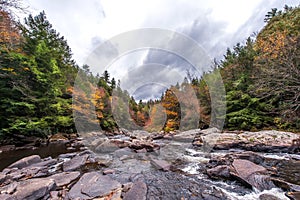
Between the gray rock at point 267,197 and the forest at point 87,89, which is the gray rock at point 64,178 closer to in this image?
the gray rock at point 267,197

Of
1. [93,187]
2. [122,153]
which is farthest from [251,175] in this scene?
[122,153]

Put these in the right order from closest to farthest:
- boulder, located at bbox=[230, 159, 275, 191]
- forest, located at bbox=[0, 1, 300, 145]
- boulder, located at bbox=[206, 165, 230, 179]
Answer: boulder, located at bbox=[230, 159, 275, 191], boulder, located at bbox=[206, 165, 230, 179], forest, located at bbox=[0, 1, 300, 145]

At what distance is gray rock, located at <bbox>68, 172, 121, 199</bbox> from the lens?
3.38 m

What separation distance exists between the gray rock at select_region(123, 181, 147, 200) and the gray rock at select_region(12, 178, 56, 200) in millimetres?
1984

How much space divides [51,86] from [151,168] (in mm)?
12562

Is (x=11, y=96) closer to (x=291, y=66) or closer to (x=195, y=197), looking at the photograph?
(x=195, y=197)

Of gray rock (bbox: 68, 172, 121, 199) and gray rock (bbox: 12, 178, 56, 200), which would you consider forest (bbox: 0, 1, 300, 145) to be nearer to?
gray rock (bbox: 12, 178, 56, 200)

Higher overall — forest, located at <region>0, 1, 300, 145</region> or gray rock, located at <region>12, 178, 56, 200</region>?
forest, located at <region>0, 1, 300, 145</region>

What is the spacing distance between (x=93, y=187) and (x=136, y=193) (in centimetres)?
120

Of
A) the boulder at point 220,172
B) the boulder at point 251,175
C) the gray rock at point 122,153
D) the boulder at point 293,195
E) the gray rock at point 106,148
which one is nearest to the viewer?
the boulder at point 293,195

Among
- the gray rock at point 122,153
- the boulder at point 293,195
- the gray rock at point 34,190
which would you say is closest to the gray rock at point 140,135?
the gray rock at point 122,153

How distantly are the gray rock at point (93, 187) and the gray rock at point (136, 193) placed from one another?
0.45 meters

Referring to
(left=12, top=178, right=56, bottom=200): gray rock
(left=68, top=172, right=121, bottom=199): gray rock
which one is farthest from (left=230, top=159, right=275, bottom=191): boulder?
(left=12, top=178, right=56, bottom=200): gray rock

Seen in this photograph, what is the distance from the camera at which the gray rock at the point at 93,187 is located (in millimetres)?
3376
